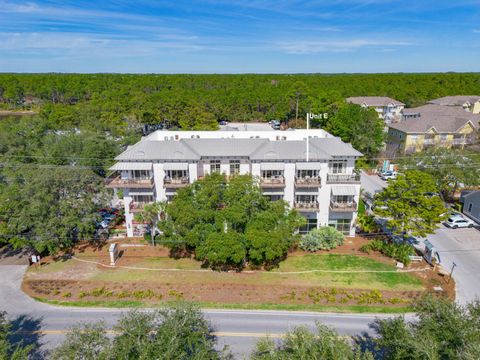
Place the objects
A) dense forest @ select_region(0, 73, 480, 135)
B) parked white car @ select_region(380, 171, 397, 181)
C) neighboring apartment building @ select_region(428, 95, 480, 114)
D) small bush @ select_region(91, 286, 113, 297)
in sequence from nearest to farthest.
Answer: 1. small bush @ select_region(91, 286, 113, 297)
2. parked white car @ select_region(380, 171, 397, 181)
3. dense forest @ select_region(0, 73, 480, 135)
4. neighboring apartment building @ select_region(428, 95, 480, 114)

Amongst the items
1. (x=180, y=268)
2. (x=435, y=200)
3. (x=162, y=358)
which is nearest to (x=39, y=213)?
(x=180, y=268)

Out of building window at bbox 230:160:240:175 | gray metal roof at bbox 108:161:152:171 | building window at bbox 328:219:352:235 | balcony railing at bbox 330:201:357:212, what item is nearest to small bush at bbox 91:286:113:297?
gray metal roof at bbox 108:161:152:171

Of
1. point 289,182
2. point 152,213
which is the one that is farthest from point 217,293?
point 289,182

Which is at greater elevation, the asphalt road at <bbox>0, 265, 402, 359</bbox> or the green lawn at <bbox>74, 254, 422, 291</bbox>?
the green lawn at <bbox>74, 254, 422, 291</bbox>

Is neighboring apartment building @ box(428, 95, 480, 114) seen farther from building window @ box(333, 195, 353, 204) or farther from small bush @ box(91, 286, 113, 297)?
small bush @ box(91, 286, 113, 297)

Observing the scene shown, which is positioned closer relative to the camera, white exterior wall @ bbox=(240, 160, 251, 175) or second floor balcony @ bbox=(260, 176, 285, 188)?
second floor balcony @ bbox=(260, 176, 285, 188)

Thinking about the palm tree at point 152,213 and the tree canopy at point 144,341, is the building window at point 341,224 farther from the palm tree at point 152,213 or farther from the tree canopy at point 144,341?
the tree canopy at point 144,341

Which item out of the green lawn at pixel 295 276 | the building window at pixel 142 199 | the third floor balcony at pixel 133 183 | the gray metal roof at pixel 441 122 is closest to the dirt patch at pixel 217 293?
the green lawn at pixel 295 276

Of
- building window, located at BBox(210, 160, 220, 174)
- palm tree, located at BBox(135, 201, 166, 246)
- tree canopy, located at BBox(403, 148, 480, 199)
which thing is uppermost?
building window, located at BBox(210, 160, 220, 174)
